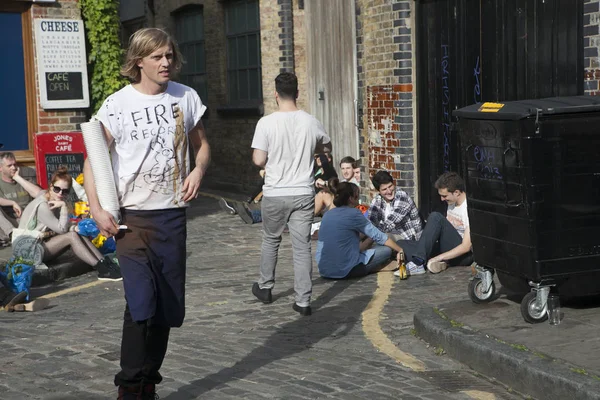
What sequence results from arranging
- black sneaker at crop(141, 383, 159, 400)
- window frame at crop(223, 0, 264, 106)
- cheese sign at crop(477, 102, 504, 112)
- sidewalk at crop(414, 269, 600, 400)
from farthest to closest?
window frame at crop(223, 0, 264, 106) → cheese sign at crop(477, 102, 504, 112) → sidewalk at crop(414, 269, 600, 400) → black sneaker at crop(141, 383, 159, 400)

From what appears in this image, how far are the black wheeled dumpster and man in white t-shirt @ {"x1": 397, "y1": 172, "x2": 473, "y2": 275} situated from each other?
2.55m

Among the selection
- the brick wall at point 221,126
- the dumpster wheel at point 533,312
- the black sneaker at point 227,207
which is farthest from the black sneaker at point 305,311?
the brick wall at point 221,126

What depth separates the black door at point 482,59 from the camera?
911 centimetres

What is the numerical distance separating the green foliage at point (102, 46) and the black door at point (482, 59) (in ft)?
13.6

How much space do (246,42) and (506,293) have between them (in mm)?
10762

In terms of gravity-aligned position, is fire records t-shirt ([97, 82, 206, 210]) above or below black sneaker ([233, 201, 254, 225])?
above

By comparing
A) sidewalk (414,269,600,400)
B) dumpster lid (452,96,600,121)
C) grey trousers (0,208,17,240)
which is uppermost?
dumpster lid (452,96,600,121)

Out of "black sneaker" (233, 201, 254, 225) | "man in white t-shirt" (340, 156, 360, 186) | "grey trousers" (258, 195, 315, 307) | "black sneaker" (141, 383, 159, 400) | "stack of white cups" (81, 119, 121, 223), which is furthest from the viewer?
"black sneaker" (233, 201, 254, 225)

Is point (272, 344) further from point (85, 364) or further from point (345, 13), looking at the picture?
point (345, 13)

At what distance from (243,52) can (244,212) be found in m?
4.81

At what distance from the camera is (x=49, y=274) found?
9953 millimetres

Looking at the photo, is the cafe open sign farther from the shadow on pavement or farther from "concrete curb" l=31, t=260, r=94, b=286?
the shadow on pavement

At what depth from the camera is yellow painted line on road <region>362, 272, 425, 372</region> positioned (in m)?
6.37

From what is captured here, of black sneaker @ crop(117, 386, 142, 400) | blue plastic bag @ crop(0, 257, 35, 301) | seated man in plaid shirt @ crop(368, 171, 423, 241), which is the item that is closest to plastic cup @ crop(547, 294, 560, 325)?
black sneaker @ crop(117, 386, 142, 400)
